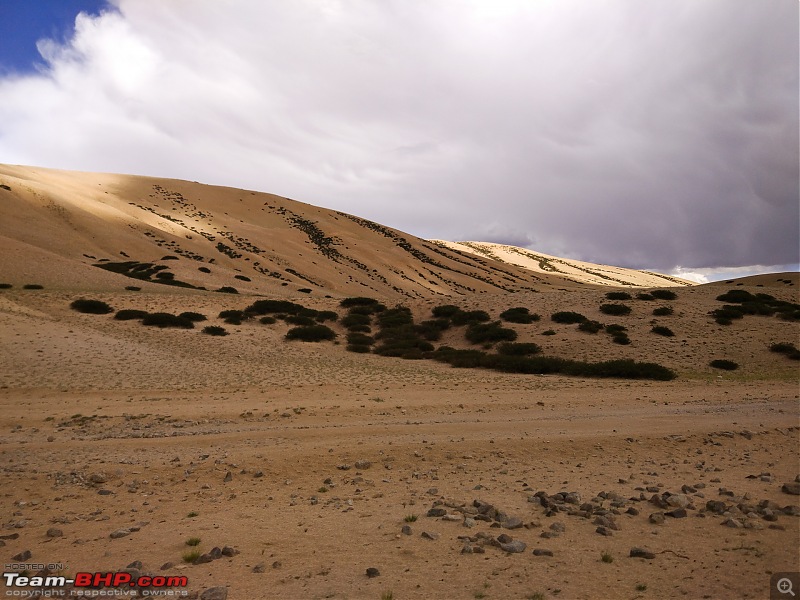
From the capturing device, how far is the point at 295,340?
28047mm

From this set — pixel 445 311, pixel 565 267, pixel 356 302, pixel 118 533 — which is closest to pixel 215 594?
pixel 118 533

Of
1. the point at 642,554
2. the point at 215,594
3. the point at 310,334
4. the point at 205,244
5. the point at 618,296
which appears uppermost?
the point at 205,244

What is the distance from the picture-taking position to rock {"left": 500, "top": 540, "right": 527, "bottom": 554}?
19.9ft

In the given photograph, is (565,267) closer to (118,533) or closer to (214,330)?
(214,330)

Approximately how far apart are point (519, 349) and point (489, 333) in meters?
3.23

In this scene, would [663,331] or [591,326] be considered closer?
[663,331]

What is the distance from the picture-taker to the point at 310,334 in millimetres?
28594

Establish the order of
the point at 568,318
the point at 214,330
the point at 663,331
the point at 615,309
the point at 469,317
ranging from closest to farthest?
the point at 214,330 < the point at 663,331 < the point at 568,318 < the point at 615,309 < the point at 469,317

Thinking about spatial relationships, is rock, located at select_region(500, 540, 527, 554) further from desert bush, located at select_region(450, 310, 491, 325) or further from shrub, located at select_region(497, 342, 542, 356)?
desert bush, located at select_region(450, 310, 491, 325)

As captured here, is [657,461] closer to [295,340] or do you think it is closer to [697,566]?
[697,566]

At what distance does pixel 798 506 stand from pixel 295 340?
23757 millimetres

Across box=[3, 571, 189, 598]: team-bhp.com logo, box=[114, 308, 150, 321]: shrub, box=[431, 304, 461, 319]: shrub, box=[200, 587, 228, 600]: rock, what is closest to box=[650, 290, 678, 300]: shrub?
box=[431, 304, 461, 319]: shrub

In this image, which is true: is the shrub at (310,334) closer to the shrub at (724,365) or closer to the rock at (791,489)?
the shrub at (724,365)

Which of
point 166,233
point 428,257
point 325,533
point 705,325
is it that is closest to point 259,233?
point 166,233
